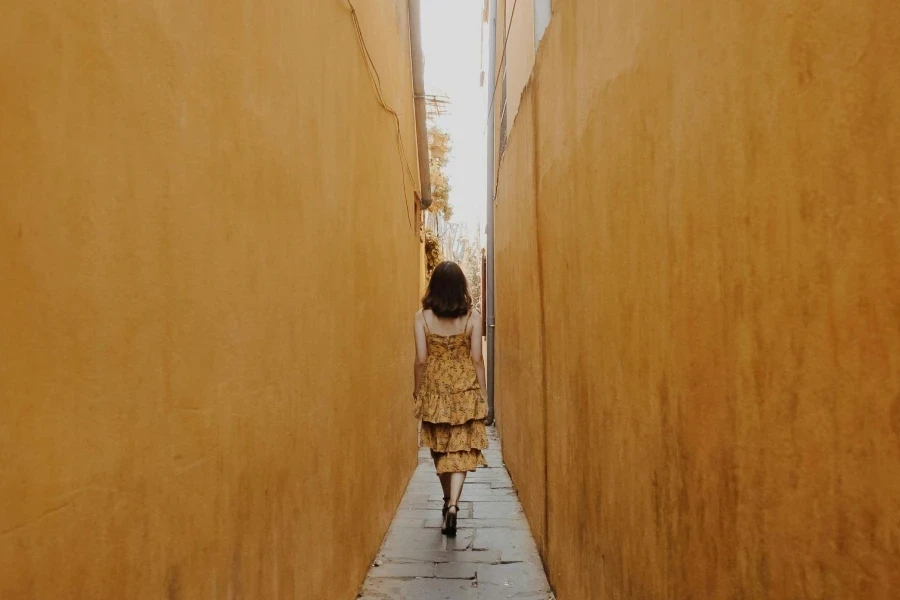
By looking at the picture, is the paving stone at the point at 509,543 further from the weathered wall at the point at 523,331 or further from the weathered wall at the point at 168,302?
the weathered wall at the point at 168,302

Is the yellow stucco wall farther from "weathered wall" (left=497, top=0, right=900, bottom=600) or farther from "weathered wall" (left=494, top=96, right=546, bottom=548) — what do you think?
"weathered wall" (left=497, top=0, right=900, bottom=600)

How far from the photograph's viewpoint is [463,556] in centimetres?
455

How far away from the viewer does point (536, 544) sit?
15.5ft

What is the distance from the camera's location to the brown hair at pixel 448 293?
499 cm

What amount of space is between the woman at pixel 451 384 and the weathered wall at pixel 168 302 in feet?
5.60

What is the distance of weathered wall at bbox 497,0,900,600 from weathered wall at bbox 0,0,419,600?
3.68ft

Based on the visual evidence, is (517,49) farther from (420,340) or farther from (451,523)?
(451,523)

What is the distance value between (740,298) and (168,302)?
117cm

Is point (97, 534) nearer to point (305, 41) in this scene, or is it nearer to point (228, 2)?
point (228, 2)

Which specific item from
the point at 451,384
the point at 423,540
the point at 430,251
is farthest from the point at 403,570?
the point at 430,251

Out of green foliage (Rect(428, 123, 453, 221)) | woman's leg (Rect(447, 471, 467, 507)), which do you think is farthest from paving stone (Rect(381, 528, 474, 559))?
green foliage (Rect(428, 123, 453, 221))

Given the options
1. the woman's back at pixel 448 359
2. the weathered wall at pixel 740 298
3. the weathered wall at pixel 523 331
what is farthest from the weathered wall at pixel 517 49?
the weathered wall at pixel 740 298

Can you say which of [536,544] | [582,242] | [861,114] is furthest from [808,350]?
[536,544]

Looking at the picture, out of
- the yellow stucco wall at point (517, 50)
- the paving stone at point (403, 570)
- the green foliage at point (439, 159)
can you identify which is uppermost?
the green foliage at point (439, 159)
